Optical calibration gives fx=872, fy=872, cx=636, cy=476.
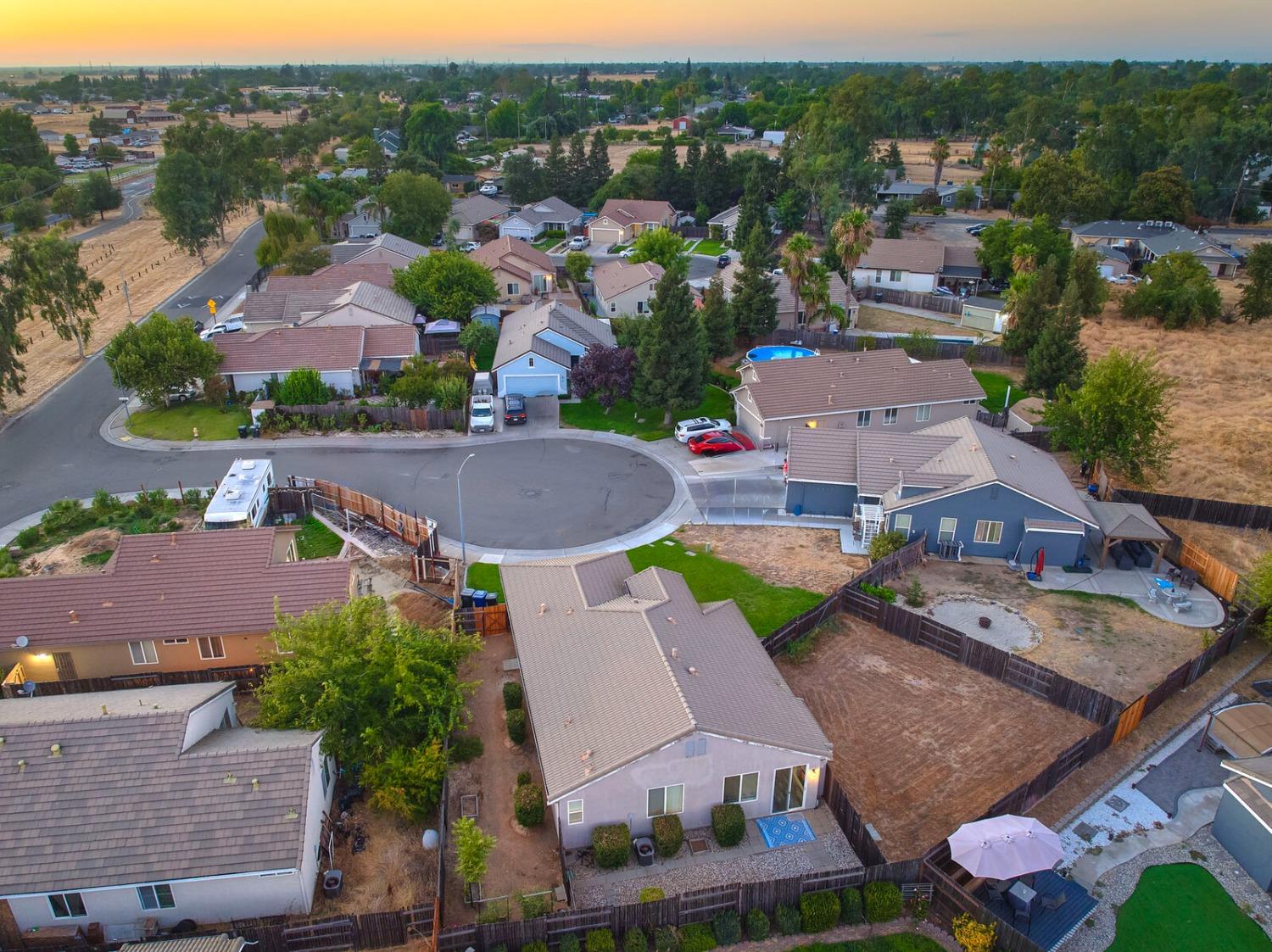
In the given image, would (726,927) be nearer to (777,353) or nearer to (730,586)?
(730,586)

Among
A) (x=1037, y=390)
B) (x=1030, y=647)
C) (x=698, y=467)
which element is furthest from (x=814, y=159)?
(x=1030, y=647)

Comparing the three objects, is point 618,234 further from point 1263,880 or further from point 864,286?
point 1263,880

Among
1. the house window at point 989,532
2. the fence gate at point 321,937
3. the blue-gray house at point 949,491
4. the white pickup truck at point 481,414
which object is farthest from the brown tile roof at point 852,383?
the fence gate at point 321,937

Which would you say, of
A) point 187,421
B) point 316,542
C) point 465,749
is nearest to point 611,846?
point 465,749

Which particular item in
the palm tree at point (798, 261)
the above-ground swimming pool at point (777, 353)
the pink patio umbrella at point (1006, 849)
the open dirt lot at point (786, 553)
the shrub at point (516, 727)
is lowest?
the open dirt lot at point (786, 553)

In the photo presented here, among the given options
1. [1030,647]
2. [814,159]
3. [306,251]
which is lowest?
[1030,647]

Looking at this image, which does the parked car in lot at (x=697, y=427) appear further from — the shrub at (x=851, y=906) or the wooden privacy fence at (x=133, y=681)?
the shrub at (x=851, y=906)

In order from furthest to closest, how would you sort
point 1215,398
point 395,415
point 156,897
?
1. point 1215,398
2. point 395,415
3. point 156,897
